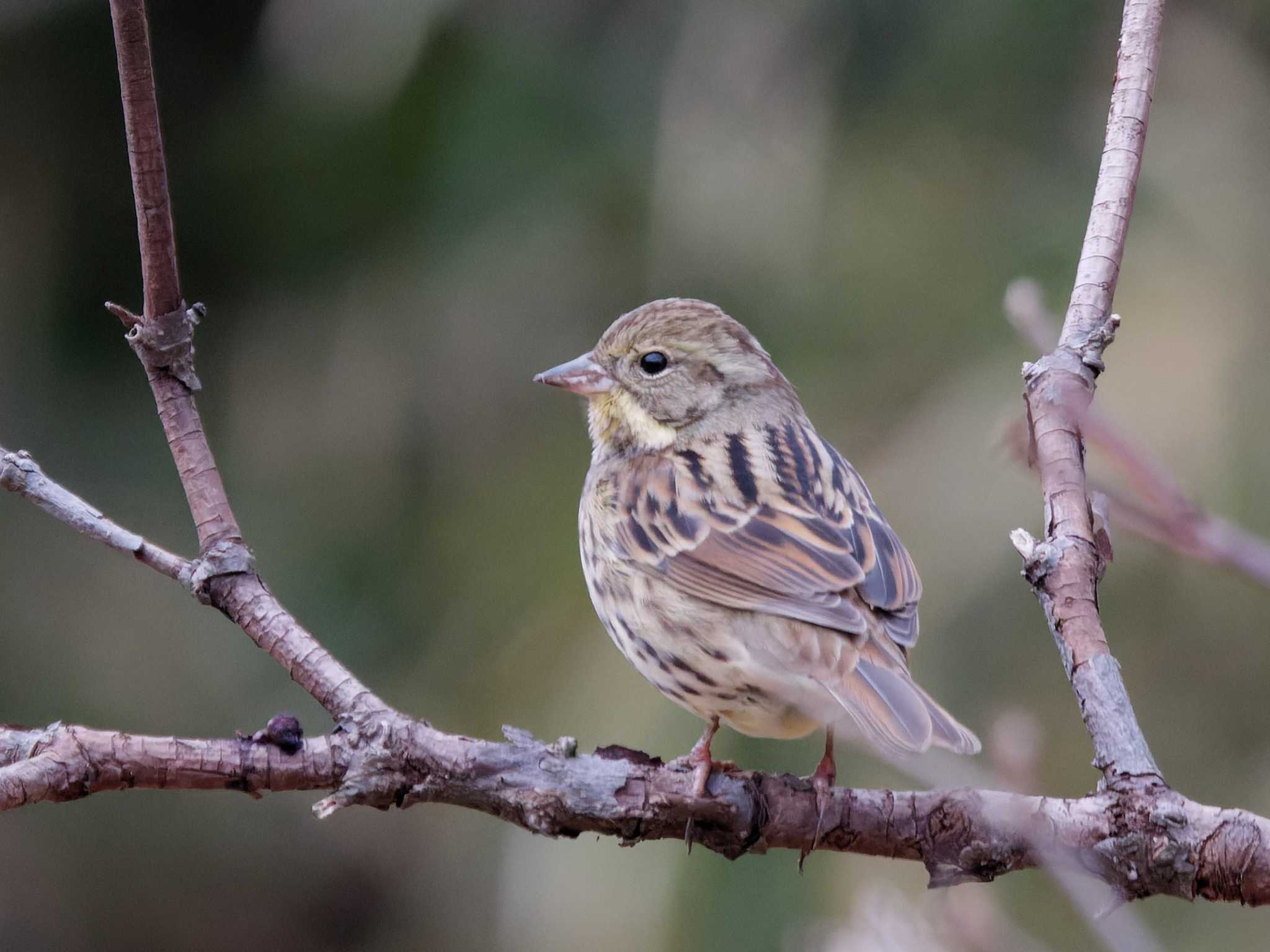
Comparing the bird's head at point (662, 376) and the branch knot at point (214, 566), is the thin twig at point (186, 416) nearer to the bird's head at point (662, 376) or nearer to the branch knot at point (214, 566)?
the branch knot at point (214, 566)

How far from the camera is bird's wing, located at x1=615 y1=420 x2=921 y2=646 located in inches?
125

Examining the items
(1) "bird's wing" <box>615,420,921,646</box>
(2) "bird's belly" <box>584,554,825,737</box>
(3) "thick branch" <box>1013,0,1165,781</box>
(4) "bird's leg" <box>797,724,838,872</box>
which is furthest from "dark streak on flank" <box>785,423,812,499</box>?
(3) "thick branch" <box>1013,0,1165,781</box>

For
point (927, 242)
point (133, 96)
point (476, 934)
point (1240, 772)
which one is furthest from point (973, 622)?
point (133, 96)

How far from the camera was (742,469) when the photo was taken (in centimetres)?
366

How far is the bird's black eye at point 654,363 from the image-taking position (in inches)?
153

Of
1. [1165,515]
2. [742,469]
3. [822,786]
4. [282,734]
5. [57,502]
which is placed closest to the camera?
[1165,515]

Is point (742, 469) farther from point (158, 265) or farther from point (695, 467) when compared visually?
point (158, 265)

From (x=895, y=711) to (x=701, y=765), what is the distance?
42cm

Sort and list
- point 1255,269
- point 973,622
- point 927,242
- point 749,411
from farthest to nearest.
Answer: point 927,242
point 1255,269
point 973,622
point 749,411

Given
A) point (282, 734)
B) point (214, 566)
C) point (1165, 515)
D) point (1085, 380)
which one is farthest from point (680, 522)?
point (1165, 515)

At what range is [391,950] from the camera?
723 centimetres

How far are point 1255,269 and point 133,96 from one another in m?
5.03

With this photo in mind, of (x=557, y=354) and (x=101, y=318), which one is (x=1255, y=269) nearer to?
(x=557, y=354)

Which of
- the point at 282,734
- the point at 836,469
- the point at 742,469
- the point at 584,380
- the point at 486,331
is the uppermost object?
the point at 486,331
